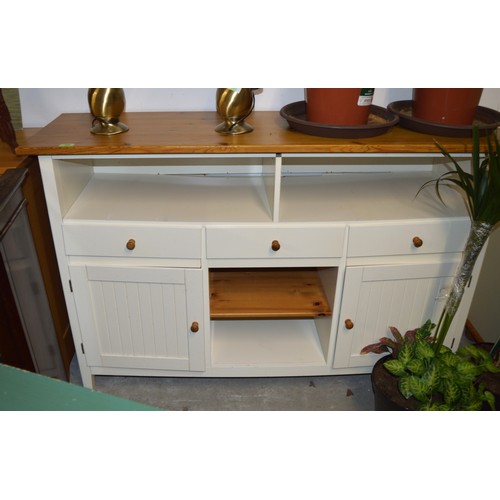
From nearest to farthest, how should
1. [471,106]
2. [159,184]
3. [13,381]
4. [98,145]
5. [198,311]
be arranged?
[13,381] < [98,145] < [471,106] < [198,311] < [159,184]

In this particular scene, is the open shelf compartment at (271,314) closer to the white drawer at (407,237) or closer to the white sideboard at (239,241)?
the white sideboard at (239,241)

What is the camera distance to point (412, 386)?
1596 millimetres

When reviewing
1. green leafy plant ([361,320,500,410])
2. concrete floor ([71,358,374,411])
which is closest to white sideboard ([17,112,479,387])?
concrete floor ([71,358,374,411])

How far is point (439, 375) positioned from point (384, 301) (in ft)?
1.11

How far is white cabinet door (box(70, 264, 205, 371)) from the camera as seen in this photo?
1743 mm

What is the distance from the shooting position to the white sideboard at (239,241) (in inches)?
64.0

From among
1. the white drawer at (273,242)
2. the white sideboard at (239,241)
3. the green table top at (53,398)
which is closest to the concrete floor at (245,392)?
the white sideboard at (239,241)

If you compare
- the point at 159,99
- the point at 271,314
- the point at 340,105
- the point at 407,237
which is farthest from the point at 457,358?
the point at 159,99

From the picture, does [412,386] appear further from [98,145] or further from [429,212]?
[98,145]

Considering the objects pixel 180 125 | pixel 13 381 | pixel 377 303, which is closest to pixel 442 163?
pixel 377 303

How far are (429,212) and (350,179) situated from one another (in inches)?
15.2

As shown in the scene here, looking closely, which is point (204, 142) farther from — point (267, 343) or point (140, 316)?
point (267, 343)

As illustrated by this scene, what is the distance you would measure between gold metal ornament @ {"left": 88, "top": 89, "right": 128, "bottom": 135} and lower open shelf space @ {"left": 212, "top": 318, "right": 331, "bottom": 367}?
3.11 feet

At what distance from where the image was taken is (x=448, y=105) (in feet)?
5.43
